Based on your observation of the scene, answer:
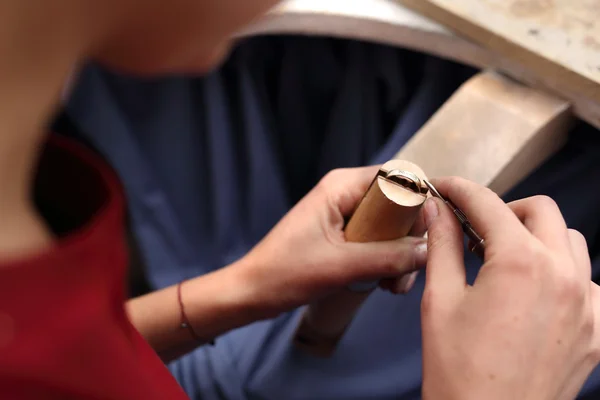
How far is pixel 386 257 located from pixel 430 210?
6cm

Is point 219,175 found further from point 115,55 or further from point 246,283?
point 115,55

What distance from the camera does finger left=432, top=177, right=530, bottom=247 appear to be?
0.34 m

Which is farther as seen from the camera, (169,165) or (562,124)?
(169,165)

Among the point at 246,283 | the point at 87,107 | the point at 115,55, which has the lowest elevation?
the point at 246,283

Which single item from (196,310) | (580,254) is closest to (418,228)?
(580,254)

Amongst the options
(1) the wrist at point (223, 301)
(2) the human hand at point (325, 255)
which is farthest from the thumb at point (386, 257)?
(1) the wrist at point (223, 301)

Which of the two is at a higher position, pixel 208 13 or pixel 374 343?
pixel 208 13

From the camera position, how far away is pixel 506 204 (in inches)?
14.6

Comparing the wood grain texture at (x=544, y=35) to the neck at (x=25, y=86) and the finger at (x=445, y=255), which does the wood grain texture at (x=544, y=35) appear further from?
the neck at (x=25, y=86)

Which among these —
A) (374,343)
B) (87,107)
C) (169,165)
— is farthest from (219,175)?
(374,343)

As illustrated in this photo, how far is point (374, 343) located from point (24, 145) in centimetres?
41

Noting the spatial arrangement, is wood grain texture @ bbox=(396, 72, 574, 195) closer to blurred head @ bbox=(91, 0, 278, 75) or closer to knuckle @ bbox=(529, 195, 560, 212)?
knuckle @ bbox=(529, 195, 560, 212)

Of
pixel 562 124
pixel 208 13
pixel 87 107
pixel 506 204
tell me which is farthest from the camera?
pixel 87 107

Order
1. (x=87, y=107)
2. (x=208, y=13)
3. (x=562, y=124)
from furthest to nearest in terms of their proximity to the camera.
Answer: (x=87, y=107) → (x=562, y=124) → (x=208, y=13)
